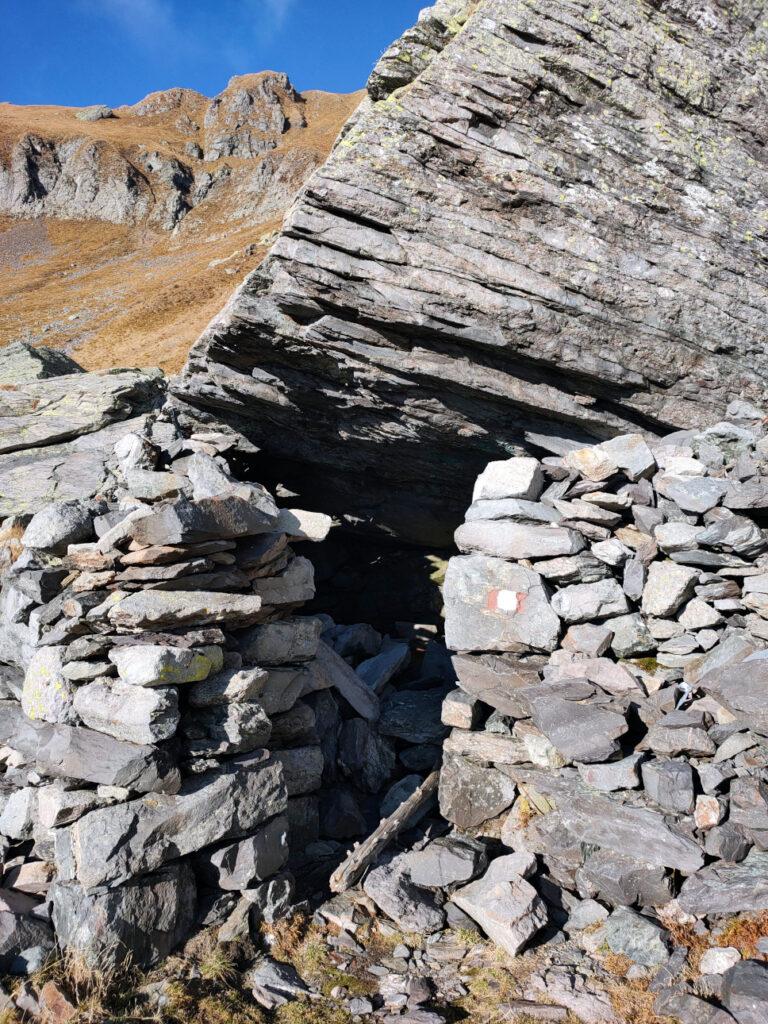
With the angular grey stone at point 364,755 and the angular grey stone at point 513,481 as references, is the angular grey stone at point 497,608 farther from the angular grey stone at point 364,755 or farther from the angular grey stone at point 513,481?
the angular grey stone at point 364,755

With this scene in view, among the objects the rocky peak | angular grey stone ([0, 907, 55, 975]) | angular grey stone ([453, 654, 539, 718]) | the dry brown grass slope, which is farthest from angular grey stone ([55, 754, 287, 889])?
the rocky peak

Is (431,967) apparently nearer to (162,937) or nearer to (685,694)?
(162,937)

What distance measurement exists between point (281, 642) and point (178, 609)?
202 cm

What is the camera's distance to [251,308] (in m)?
10.7

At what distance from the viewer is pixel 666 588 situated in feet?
30.3

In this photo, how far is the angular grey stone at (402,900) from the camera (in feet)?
26.3

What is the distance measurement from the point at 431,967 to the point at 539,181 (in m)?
10.4

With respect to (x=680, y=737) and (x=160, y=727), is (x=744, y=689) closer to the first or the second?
(x=680, y=737)

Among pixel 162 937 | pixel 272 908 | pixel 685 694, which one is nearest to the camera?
pixel 162 937

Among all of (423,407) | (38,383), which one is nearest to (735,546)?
(423,407)

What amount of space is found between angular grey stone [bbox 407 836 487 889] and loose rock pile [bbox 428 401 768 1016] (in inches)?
2.3

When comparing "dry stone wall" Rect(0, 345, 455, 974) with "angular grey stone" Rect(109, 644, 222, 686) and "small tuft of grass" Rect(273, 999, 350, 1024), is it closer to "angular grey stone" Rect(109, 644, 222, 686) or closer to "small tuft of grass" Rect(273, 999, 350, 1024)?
"angular grey stone" Rect(109, 644, 222, 686)

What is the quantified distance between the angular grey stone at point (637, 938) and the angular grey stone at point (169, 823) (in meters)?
4.14

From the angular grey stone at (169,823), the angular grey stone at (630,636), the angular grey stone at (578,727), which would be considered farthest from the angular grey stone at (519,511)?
the angular grey stone at (169,823)
